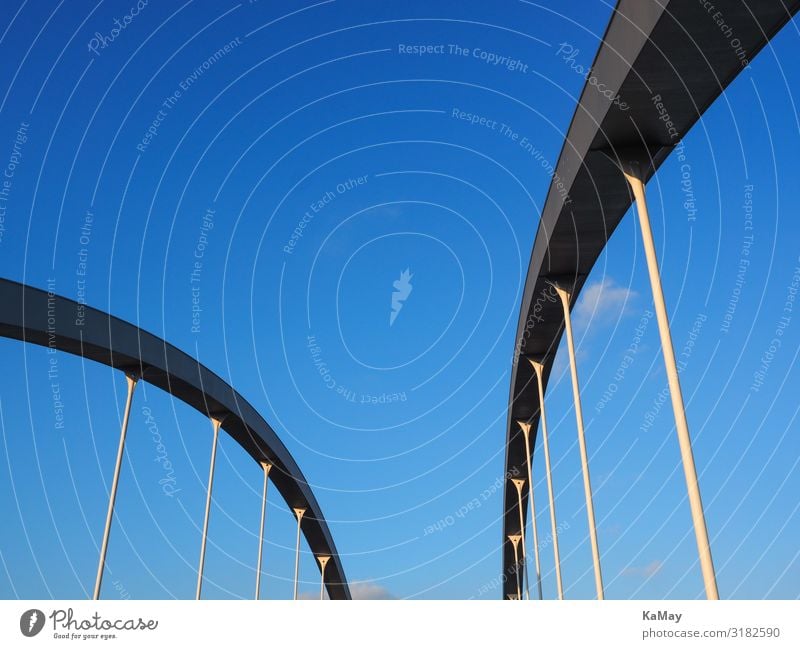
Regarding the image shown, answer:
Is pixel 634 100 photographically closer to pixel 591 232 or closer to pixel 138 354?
pixel 591 232

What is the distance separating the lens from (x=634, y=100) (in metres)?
9.96

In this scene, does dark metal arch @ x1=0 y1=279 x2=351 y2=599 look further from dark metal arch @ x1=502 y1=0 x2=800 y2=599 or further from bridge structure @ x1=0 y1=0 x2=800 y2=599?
dark metal arch @ x1=502 y1=0 x2=800 y2=599

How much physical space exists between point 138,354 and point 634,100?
617 inches

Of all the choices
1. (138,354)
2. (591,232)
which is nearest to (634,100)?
(591,232)

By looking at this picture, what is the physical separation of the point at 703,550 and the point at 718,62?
21.2 ft

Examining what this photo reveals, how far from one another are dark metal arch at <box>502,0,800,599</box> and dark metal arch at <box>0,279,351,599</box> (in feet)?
39.7

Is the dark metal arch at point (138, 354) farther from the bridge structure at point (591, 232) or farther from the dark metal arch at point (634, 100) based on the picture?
the dark metal arch at point (634, 100)

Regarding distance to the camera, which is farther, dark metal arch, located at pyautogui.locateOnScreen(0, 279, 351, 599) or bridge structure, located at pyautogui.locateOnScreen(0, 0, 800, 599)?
dark metal arch, located at pyautogui.locateOnScreen(0, 279, 351, 599)

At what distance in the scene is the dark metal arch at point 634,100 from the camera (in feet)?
26.9

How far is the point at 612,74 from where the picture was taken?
9.83 meters

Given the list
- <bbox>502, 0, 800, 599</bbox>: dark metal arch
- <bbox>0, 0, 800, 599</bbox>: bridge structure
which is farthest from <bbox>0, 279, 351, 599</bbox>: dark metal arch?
<bbox>502, 0, 800, 599</bbox>: dark metal arch

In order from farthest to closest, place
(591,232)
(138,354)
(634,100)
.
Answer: (138,354)
(591,232)
(634,100)

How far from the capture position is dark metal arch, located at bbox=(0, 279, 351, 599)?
48.8 feet
